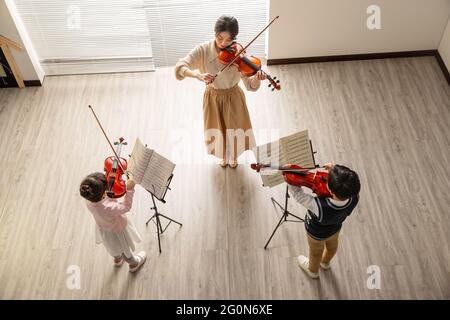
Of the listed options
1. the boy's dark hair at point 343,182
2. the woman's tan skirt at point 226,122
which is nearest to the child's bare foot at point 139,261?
the woman's tan skirt at point 226,122

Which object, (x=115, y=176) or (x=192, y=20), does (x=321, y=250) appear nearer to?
(x=115, y=176)

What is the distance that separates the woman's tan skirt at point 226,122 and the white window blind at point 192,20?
1.26 meters

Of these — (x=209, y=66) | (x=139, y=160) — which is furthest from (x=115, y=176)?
(x=209, y=66)

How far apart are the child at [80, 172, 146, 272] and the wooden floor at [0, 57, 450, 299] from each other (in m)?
0.19

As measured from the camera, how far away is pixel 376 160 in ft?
12.0

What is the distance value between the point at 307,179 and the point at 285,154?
0.31 m

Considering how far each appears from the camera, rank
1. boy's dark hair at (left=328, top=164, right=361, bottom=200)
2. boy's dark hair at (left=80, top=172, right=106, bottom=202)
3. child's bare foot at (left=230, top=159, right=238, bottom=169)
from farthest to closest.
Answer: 1. child's bare foot at (left=230, top=159, right=238, bottom=169)
2. boy's dark hair at (left=80, top=172, right=106, bottom=202)
3. boy's dark hair at (left=328, top=164, right=361, bottom=200)

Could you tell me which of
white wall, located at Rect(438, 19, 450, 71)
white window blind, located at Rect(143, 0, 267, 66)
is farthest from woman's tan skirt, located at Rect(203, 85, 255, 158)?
white wall, located at Rect(438, 19, 450, 71)

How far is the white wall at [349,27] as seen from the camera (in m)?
4.02

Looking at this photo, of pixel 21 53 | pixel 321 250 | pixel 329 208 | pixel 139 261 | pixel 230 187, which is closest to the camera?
pixel 329 208

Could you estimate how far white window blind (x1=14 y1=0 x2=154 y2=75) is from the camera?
4.02 m

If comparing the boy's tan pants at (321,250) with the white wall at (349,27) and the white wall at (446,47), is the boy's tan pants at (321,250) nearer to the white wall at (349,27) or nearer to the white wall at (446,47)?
the white wall at (349,27)

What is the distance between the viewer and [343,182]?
2.22 meters

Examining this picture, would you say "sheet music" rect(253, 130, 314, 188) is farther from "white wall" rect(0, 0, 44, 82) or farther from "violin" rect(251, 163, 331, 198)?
"white wall" rect(0, 0, 44, 82)
